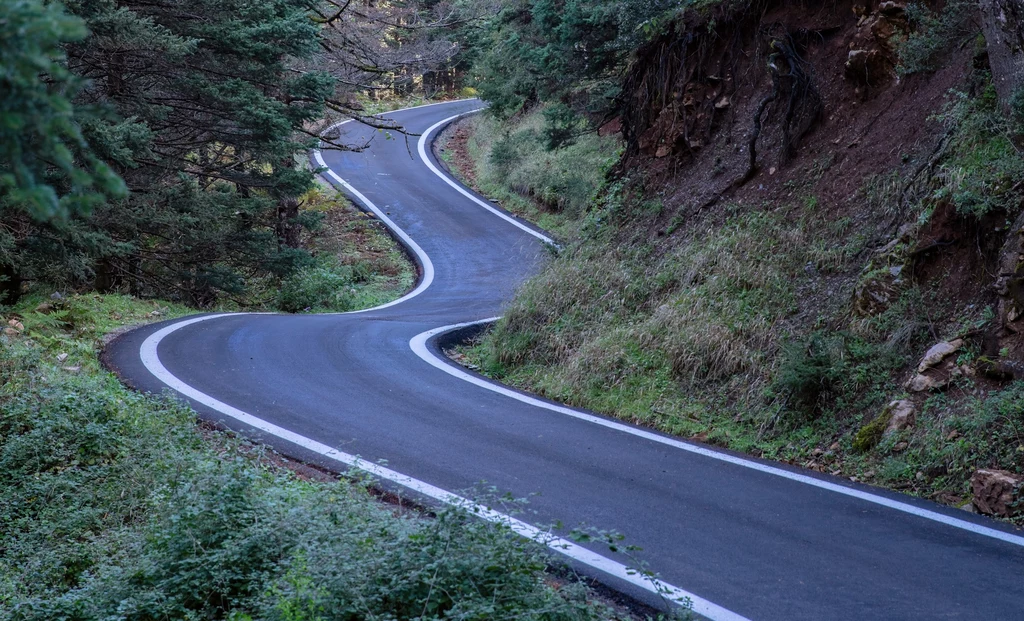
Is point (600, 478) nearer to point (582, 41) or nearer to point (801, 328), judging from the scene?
point (801, 328)

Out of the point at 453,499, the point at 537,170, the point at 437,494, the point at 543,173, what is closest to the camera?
the point at 453,499

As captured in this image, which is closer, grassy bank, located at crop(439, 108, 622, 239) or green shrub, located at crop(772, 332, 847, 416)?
green shrub, located at crop(772, 332, 847, 416)

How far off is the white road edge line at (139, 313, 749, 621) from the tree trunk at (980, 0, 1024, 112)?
6120 mm

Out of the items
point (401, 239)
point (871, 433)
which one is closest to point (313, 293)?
point (401, 239)

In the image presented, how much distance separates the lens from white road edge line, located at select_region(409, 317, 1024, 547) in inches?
215

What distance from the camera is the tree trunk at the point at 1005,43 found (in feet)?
25.4

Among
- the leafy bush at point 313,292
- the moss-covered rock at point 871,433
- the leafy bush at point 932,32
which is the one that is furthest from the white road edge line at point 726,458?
the leafy bush at point 313,292

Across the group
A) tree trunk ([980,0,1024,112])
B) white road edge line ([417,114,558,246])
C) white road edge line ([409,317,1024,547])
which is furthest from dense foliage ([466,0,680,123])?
white road edge line ([409,317,1024,547])

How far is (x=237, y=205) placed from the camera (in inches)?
671

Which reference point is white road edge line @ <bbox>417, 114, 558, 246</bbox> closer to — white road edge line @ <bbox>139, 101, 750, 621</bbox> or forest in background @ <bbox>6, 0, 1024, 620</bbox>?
forest in background @ <bbox>6, 0, 1024, 620</bbox>

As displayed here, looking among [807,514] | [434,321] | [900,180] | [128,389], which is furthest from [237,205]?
[807,514]

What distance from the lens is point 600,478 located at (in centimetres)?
634

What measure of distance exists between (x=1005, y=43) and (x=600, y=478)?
576 centimetres

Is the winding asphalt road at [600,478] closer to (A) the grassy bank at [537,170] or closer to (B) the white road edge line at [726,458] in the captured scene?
(B) the white road edge line at [726,458]
